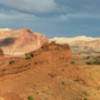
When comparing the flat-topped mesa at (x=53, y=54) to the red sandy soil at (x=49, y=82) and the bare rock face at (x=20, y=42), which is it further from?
the bare rock face at (x=20, y=42)

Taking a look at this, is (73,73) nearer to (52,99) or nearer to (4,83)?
(52,99)

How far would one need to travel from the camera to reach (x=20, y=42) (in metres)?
140

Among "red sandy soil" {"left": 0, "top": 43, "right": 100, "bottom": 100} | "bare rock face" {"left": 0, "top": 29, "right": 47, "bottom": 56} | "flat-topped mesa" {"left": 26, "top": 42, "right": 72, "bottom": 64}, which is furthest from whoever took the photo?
"bare rock face" {"left": 0, "top": 29, "right": 47, "bottom": 56}

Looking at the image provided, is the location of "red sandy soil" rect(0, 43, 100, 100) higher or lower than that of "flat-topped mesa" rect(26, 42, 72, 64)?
lower

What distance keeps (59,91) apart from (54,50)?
1081 centimetres

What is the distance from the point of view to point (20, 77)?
690 inches

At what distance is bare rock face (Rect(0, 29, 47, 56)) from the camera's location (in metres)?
133

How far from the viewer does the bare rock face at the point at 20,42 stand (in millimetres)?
133000

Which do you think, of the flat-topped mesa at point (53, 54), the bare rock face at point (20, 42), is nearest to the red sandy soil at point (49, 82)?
the flat-topped mesa at point (53, 54)

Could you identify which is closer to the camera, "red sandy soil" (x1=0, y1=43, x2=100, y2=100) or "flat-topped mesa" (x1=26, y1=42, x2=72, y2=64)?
"red sandy soil" (x1=0, y1=43, x2=100, y2=100)

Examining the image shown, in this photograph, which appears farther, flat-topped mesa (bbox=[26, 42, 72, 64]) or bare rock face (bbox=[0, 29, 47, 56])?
bare rock face (bbox=[0, 29, 47, 56])

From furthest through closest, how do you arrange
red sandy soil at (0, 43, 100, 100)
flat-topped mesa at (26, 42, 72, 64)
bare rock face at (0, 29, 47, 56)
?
bare rock face at (0, 29, 47, 56) < flat-topped mesa at (26, 42, 72, 64) < red sandy soil at (0, 43, 100, 100)

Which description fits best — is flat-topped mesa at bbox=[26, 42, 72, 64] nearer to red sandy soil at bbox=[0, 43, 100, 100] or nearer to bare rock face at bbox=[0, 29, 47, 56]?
red sandy soil at bbox=[0, 43, 100, 100]

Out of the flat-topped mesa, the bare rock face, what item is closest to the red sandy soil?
the flat-topped mesa
